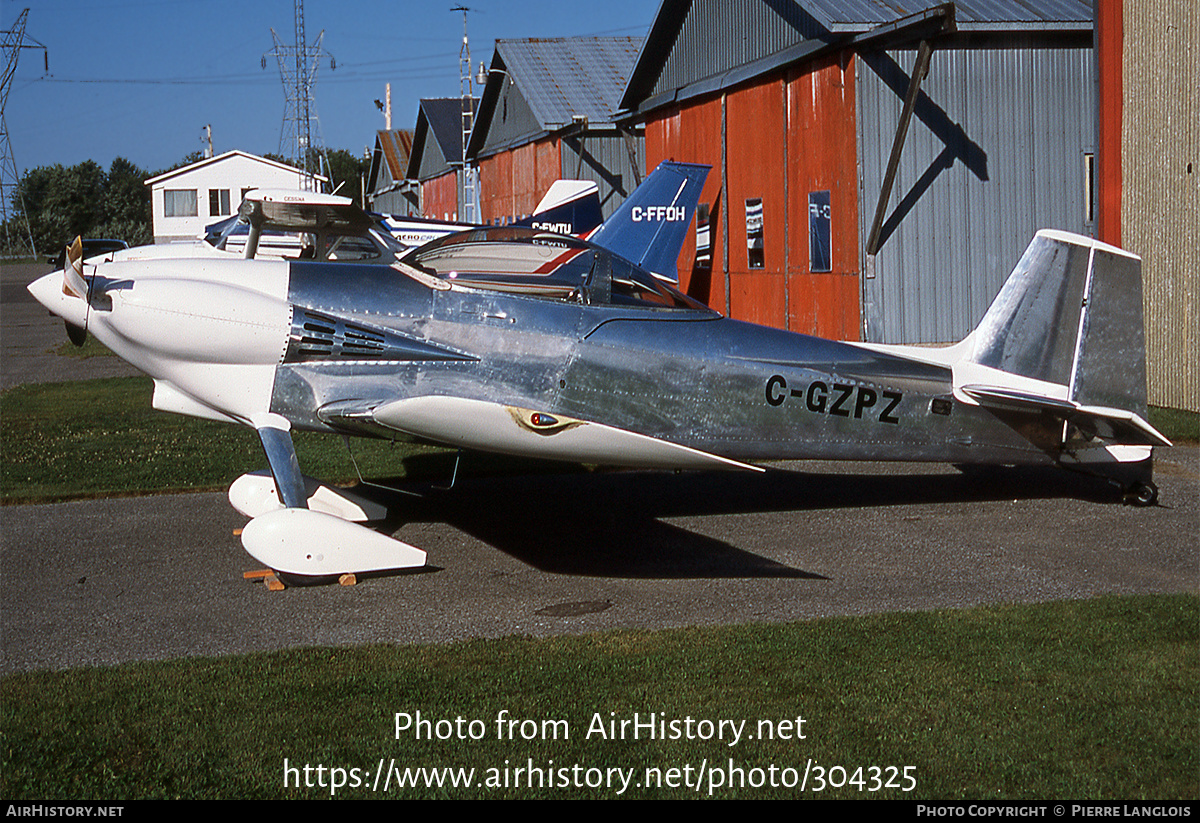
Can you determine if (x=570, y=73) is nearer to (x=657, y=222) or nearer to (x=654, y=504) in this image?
(x=657, y=222)

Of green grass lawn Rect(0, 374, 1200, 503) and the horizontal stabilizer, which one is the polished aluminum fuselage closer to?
the horizontal stabilizer

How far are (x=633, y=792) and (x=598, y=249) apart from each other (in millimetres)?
4354

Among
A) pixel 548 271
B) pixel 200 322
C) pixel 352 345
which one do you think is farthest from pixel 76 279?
pixel 548 271

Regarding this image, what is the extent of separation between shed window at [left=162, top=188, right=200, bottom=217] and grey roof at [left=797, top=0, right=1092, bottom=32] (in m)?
71.0

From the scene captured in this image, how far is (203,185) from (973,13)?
7193cm

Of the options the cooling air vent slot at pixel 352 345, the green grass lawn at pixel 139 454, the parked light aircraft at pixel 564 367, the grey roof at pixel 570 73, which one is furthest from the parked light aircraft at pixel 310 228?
the grey roof at pixel 570 73

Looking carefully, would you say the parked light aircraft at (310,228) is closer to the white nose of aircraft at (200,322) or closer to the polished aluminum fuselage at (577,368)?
the polished aluminum fuselage at (577,368)

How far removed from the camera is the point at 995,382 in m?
7.64

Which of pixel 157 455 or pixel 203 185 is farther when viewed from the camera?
pixel 203 185

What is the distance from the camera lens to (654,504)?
28.7ft

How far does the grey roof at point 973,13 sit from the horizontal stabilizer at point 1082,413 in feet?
22.7

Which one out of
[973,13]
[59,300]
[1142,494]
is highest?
[973,13]

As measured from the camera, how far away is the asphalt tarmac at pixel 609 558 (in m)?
5.79
